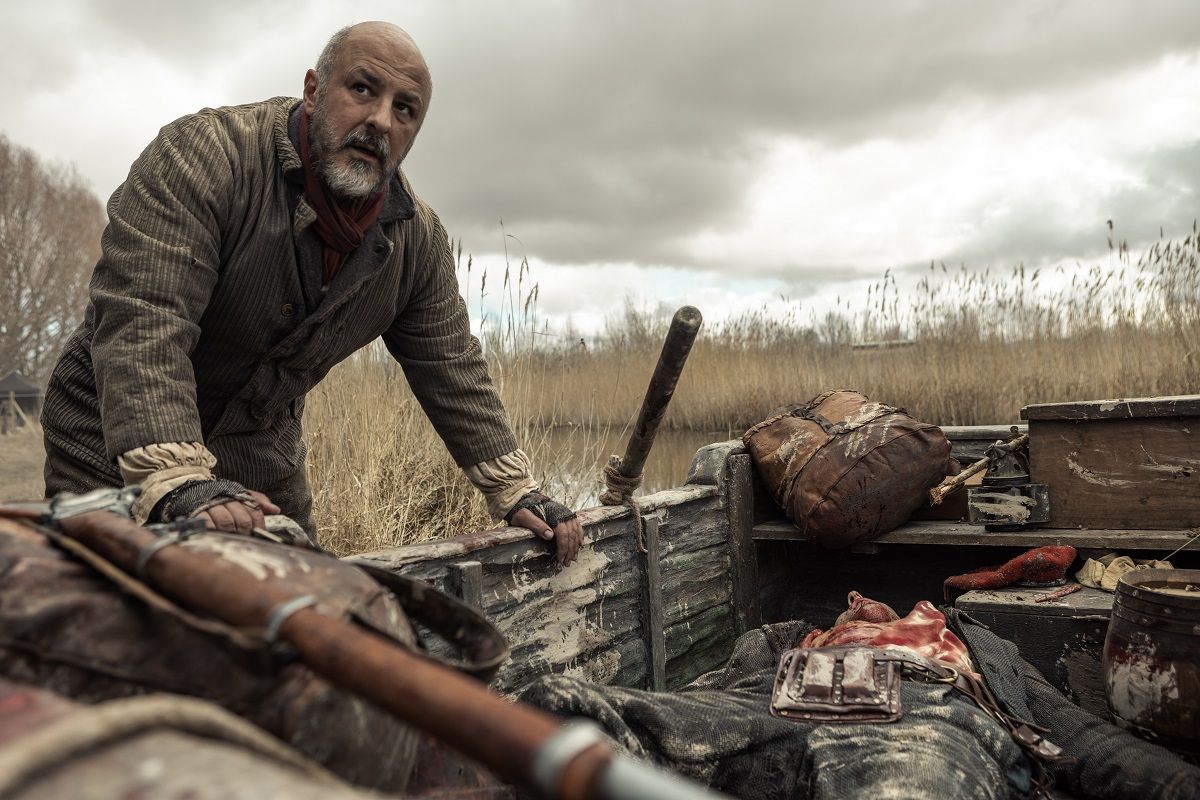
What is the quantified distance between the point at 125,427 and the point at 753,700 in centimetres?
136

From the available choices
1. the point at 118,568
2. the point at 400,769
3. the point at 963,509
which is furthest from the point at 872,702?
the point at 963,509

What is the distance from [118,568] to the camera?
0.83 meters

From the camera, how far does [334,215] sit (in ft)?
6.98

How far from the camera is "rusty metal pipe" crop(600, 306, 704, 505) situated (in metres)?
2.58

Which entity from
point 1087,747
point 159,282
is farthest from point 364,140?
point 1087,747

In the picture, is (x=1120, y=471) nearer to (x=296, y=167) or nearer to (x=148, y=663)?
(x=296, y=167)

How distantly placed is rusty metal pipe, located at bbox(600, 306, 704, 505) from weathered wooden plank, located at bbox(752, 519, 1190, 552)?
2.56 ft

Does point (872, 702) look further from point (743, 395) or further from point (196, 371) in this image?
point (743, 395)

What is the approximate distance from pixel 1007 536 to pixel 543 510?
163cm

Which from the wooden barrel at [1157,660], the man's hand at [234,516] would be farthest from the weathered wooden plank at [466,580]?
A: the wooden barrel at [1157,660]

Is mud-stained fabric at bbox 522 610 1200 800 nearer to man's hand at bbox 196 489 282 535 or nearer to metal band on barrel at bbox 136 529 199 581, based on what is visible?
man's hand at bbox 196 489 282 535

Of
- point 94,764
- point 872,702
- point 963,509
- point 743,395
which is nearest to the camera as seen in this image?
point 94,764

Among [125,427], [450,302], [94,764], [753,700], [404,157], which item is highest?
[404,157]

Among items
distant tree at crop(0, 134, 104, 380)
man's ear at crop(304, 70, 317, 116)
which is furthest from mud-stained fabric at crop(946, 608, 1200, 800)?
distant tree at crop(0, 134, 104, 380)
